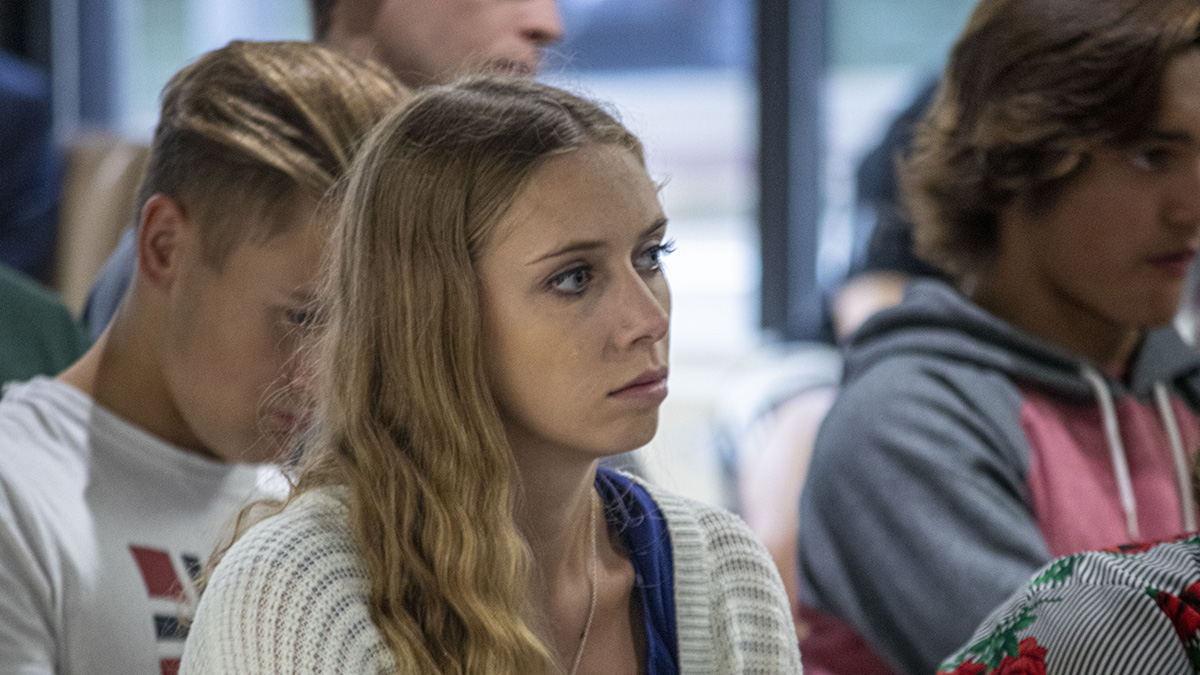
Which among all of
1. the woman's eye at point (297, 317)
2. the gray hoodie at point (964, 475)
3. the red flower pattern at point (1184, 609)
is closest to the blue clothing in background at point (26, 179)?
the woman's eye at point (297, 317)

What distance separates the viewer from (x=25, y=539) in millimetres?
1078

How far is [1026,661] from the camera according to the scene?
0.96 meters

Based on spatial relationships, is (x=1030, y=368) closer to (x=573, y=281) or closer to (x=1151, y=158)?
(x=1151, y=158)

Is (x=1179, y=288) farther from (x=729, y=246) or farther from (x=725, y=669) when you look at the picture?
(x=729, y=246)

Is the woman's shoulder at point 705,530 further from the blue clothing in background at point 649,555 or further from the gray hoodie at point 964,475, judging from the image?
the gray hoodie at point 964,475

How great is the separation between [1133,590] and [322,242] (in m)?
0.74

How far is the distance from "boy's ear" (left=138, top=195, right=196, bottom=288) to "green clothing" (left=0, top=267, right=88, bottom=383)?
0.31 meters

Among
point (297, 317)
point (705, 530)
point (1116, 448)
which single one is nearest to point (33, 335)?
point (297, 317)

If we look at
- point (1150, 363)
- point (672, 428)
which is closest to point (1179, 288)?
point (1150, 363)

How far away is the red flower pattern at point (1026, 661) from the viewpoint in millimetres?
947

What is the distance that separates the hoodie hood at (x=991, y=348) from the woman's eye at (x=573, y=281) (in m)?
0.72

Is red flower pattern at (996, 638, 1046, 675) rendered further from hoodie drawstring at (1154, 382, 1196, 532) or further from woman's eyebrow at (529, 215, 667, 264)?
hoodie drawstring at (1154, 382, 1196, 532)

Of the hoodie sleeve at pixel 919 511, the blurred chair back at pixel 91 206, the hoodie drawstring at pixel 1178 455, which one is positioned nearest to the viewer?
the hoodie sleeve at pixel 919 511

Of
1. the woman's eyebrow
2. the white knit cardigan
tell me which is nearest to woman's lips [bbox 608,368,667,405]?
the woman's eyebrow
